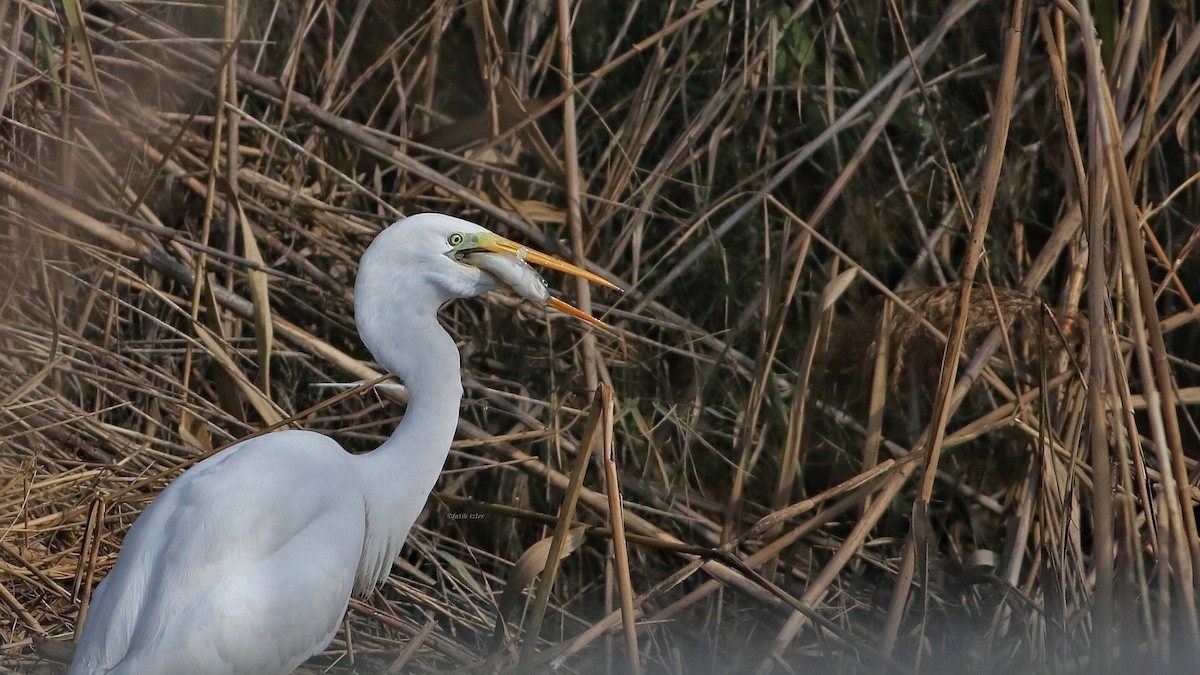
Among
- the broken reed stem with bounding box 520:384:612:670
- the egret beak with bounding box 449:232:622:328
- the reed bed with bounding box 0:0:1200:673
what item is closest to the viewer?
the broken reed stem with bounding box 520:384:612:670

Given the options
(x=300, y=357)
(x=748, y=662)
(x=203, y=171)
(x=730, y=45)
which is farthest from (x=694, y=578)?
(x=203, y=171)

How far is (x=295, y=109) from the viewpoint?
2576 millimetres

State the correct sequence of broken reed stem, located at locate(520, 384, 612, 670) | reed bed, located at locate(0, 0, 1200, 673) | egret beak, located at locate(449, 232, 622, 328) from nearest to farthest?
broken reed stem, located at locate(520, 384, 612, 670), egret beak, located at locate(449, 232, 622, 328), reed bed, located at locate(0, 0, 1200, 673)

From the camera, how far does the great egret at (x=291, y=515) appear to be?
1.61 m

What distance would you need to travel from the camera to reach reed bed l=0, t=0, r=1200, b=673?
2.15 meters

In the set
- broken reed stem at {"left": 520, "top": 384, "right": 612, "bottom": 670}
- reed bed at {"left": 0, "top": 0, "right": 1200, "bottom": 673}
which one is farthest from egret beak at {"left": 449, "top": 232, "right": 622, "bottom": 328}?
reed bed at {"left": 0, "top": 0, "right": 1200, "bottom": 673}

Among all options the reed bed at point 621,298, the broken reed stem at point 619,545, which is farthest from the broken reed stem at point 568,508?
the reed bed at point 621,298

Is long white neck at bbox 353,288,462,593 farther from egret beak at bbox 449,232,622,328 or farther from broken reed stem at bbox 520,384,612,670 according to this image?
broken reed stem at bbox 520,384,612,670

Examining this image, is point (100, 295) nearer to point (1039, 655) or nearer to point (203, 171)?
point (203, 171)

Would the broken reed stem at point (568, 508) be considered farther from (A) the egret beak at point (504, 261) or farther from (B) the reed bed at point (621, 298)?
(B) the reed bed at point (621, 298)

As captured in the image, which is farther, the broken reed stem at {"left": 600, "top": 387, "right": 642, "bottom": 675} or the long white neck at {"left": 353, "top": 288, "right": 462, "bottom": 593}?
the long white neck at {"left": 353, "top": 288, "right": 462, "bottom": 593}

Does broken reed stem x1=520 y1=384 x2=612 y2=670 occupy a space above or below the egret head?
below

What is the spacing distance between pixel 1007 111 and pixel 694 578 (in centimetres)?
145

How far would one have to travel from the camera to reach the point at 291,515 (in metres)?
1.69
